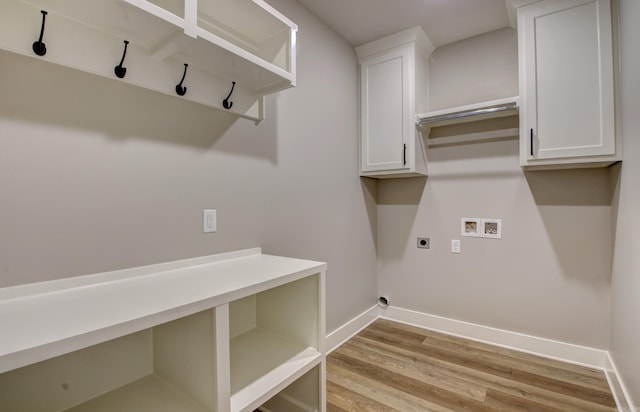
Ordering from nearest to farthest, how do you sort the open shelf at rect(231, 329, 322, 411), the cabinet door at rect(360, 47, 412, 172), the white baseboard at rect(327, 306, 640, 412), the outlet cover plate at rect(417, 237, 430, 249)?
1. the open shelf at rect(231, 329, 322, 411)
2. the white baseboard at rect(327, 306, 640, 412)
3. the cabinet door at rect(360, 47, 412, 172)
4. the outlet cover plate at rect(417, 237, 430, 249)

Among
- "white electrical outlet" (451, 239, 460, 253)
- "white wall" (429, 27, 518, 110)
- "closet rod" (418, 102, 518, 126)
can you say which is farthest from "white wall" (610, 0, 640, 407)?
"white electrical outlet" (451, 239, 460, 253)

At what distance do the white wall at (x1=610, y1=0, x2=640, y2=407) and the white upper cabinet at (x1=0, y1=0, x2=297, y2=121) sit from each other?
1742mm

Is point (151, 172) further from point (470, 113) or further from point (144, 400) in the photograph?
point (470, 113)

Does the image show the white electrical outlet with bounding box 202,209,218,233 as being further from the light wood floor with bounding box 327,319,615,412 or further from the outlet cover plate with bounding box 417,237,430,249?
the outlet cover plate with bounding box 417,237,430,249

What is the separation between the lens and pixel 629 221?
1.62m

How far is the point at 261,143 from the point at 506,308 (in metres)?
2.32

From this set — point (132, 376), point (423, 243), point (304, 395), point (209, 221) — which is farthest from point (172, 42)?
point (423, 243)

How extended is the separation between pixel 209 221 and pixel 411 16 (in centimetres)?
211

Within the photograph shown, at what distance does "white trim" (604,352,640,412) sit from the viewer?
1598mm

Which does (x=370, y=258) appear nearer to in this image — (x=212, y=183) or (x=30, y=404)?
(x=212, y=183)

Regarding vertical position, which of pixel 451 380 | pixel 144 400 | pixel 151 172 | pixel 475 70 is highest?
pixel 475 70

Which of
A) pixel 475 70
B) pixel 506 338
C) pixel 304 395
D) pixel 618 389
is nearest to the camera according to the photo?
pixel 304 395

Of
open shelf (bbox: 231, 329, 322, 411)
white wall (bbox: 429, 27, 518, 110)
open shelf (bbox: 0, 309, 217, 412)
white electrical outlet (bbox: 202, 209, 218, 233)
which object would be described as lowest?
open shelf (bbox: 231, 329, 322, 411)

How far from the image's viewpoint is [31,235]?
1015mm
